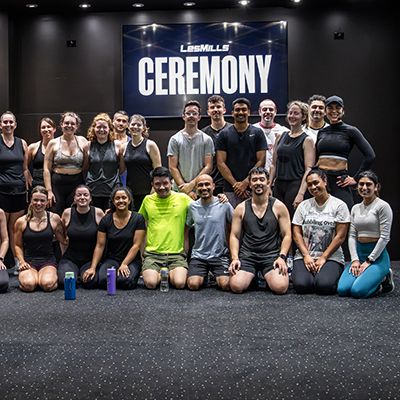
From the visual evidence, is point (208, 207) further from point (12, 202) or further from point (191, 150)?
point (12, 202)

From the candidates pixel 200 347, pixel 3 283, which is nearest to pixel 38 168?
pixel 3 283

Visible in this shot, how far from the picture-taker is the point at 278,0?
7871mm

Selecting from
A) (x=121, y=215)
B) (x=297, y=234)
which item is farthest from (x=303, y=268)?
(x=121, y=215)

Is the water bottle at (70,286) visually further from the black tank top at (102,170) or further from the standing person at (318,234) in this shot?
the standing person at (318,234)

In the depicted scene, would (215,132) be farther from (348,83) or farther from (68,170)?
(348,83)

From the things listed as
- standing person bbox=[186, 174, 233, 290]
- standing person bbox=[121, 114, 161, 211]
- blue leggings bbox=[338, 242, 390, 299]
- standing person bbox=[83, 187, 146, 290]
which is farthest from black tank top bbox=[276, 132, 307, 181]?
standing person bbox=[83, 187, 146, 290]

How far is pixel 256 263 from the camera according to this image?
219 inches

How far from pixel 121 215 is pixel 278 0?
12.2ft

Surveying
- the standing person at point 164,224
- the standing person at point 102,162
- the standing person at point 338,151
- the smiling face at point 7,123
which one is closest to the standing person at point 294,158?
the standing person at point 338,151

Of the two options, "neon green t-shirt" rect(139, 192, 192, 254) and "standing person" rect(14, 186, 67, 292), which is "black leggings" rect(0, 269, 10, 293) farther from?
"neon green t-shirt" rect(139, 192, 192, 254)

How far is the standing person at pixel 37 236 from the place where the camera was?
5.75 metres

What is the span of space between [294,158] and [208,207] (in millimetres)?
924

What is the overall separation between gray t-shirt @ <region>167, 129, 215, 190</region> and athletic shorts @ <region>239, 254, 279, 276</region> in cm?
106

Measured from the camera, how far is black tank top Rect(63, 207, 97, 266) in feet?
18.9
